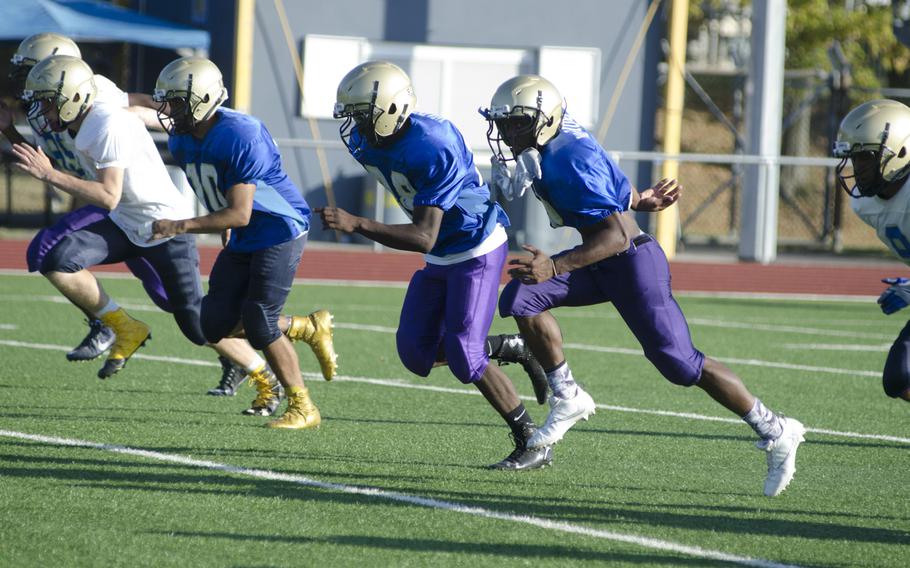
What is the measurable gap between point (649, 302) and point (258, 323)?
205 cm

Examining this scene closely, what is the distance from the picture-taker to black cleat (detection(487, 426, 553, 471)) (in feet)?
20.0

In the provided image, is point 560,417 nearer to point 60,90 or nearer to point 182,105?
point 182,105

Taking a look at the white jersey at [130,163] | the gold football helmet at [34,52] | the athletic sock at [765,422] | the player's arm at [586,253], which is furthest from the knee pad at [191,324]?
the athletic sock at [765,422]

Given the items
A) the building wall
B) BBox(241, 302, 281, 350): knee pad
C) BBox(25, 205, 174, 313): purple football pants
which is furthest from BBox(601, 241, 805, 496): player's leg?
the building wall

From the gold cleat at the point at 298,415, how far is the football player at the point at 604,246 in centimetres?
144

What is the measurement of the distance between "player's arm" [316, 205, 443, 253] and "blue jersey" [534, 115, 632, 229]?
18.3 inches

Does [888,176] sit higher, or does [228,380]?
[888,176]

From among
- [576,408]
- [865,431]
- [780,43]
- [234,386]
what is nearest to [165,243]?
[234,386]

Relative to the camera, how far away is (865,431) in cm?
761

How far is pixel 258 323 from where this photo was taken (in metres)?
6.88

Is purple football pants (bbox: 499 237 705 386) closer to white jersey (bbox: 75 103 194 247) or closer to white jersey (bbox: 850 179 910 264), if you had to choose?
white jersey (bbox: 850 179 910 264)

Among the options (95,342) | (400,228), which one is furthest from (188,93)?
(95,342)

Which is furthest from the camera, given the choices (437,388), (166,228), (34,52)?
(437,388)

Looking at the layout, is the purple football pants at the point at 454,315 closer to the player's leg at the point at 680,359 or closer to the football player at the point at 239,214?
the player's leg at the point at 680,359
